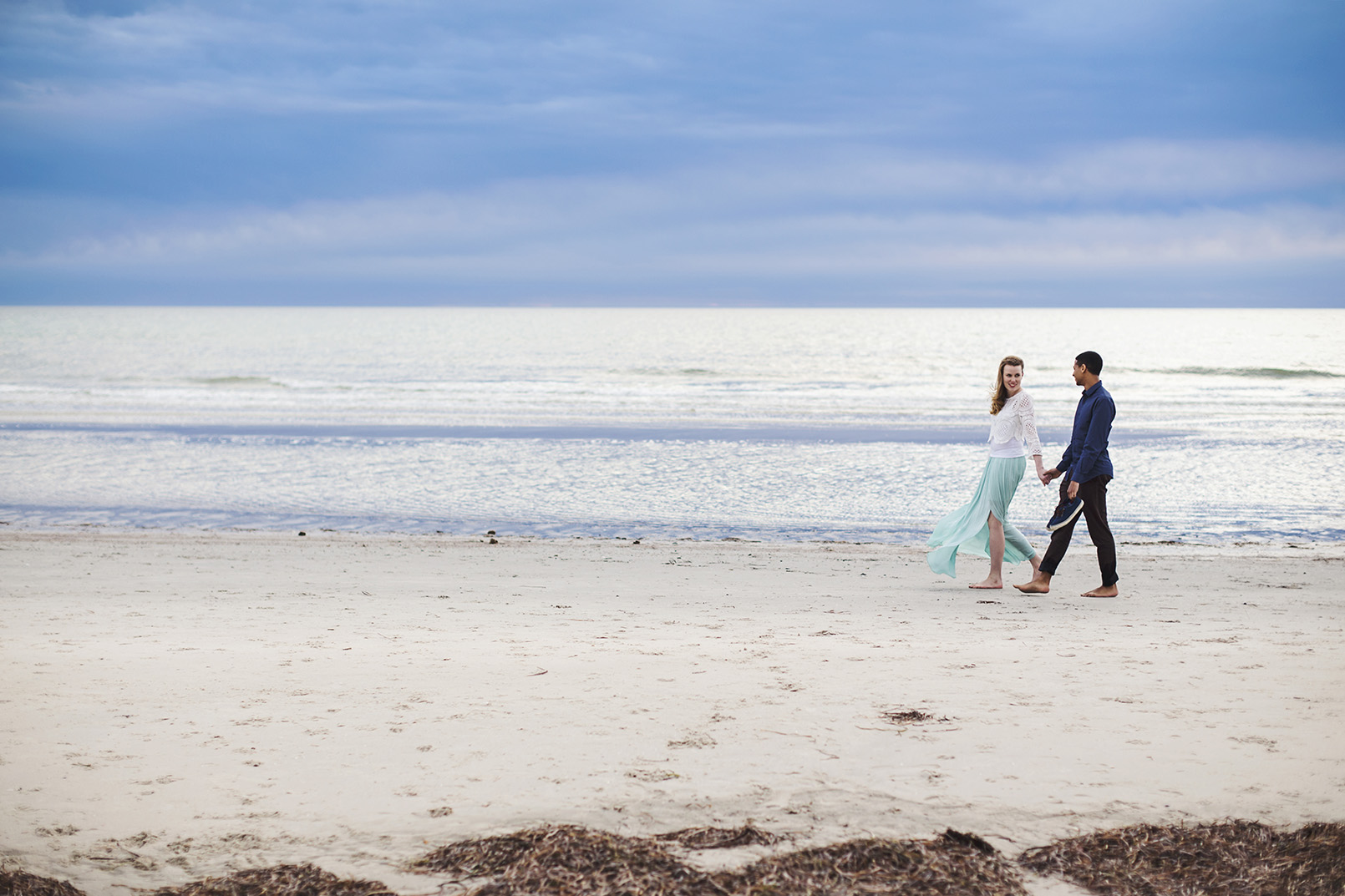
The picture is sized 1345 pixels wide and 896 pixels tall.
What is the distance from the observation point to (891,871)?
3373 mm

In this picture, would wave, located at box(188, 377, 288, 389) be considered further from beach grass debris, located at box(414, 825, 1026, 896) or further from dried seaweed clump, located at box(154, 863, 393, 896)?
beach grass debris, located at box(414, 825, 1026, 896)

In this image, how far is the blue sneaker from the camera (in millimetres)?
7996

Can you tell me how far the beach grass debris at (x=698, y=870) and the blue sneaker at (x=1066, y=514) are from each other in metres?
5.01

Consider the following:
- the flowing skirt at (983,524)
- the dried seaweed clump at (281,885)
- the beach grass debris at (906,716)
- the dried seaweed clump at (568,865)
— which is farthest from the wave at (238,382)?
the dried seaweed clump at (568,865)

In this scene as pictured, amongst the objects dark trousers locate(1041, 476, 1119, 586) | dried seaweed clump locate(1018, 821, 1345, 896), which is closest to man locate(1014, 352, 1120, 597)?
dark trousers locate(1041, 476, 1119, 586)

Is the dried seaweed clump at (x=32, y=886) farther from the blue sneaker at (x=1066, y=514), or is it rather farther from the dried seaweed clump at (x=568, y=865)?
the blue sneaker at (x=1066, y=514)

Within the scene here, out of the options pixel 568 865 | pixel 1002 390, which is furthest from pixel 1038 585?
pixel 568 865

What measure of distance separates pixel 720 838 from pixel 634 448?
17.4 m

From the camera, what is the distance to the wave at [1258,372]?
44.7 meters

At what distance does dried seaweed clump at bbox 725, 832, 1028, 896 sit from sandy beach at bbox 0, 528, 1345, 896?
0.56 ft

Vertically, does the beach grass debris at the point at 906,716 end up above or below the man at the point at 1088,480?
below

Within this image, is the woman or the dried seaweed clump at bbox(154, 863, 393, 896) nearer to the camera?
the dried seaweed clump at bbox(154, 863, 393, 896)

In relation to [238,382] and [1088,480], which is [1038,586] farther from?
[238,382]

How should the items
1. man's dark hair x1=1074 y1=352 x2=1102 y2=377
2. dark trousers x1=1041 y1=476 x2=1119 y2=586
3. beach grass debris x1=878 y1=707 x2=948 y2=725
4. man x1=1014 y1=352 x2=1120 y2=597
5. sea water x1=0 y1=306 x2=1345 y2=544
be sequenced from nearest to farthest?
beach grass debris x1=878 y1=707 x2=948 y2=725
man's dark hair x1=1074 y1=352 x2=1102 y2=377
man x1=1014 y1=352 x2=1120 y2=597
dark trousers x1=1041 y1=476 x2=1119 y2=586
sea water x1=0 y1=306 x2=1345 y2=544
